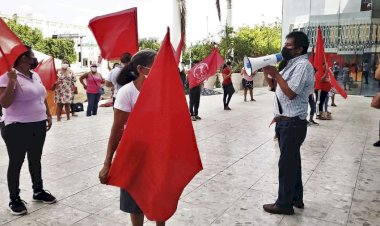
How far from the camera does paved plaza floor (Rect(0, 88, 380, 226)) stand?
134 inches

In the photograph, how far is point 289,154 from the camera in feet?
10.9

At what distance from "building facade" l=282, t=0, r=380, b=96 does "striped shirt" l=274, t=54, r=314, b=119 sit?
15.2 m

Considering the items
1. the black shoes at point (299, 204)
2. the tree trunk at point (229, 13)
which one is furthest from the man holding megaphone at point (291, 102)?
the tree trunk at point (229, 13)

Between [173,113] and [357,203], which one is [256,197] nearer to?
[357,203]

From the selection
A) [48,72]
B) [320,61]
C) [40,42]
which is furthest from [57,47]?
[320,61]

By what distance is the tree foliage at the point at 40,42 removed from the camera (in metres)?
35.4

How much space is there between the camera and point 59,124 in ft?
29.8

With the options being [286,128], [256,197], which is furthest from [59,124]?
[286,128]

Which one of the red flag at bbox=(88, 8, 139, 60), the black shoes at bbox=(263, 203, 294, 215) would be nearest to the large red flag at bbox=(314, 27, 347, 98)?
the red flag at bbox=(88, 8, 139, 60)

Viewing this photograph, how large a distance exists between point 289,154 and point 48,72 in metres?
7.62

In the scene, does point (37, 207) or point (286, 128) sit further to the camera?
point (37, 207)

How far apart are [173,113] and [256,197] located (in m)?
2.15

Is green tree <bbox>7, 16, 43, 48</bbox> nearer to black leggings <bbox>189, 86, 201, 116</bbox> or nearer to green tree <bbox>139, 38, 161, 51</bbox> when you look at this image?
green tree <bbox>139, 38, 161, 51</bbox>

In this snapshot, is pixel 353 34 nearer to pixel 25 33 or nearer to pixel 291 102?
pixel 291 102
